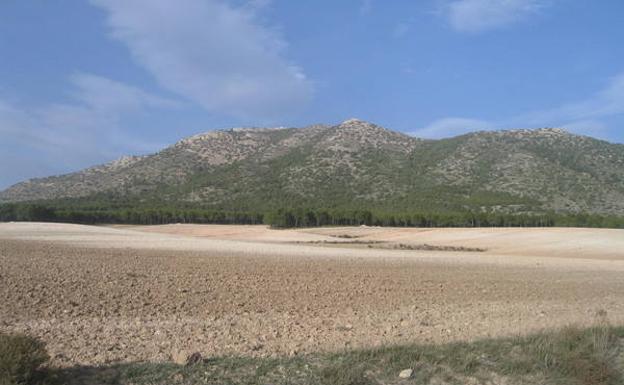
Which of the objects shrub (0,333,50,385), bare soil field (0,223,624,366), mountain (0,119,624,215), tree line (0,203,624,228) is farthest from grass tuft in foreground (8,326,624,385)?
mountain (0,119,624,215)

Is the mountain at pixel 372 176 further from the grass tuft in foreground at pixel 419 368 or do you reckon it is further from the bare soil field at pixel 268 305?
the grass tuft in foreground at pixel 419 368

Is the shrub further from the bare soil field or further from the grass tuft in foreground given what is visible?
the bare soil field

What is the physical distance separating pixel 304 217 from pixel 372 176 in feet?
169

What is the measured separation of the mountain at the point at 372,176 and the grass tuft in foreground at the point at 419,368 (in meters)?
106

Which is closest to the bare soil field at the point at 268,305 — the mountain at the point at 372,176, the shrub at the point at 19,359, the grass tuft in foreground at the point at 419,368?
the grass tuft in foreground at the point at 419,368

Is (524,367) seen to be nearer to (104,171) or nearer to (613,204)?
(613,204)

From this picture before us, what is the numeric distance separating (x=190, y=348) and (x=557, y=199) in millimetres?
116513

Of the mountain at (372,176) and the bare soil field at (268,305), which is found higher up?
the mountain at (372,176)

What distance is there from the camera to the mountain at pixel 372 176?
11819 cm

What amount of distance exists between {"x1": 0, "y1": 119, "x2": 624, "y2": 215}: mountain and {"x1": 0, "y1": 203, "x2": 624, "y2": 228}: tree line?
55.1ft

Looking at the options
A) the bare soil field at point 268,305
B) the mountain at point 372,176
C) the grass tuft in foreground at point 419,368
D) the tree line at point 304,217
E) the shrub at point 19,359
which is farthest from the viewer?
the mountain at point 372,176

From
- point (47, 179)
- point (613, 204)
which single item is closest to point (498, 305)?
point (613, 204)

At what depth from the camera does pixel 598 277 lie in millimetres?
23766

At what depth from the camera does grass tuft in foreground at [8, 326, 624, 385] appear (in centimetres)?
733
